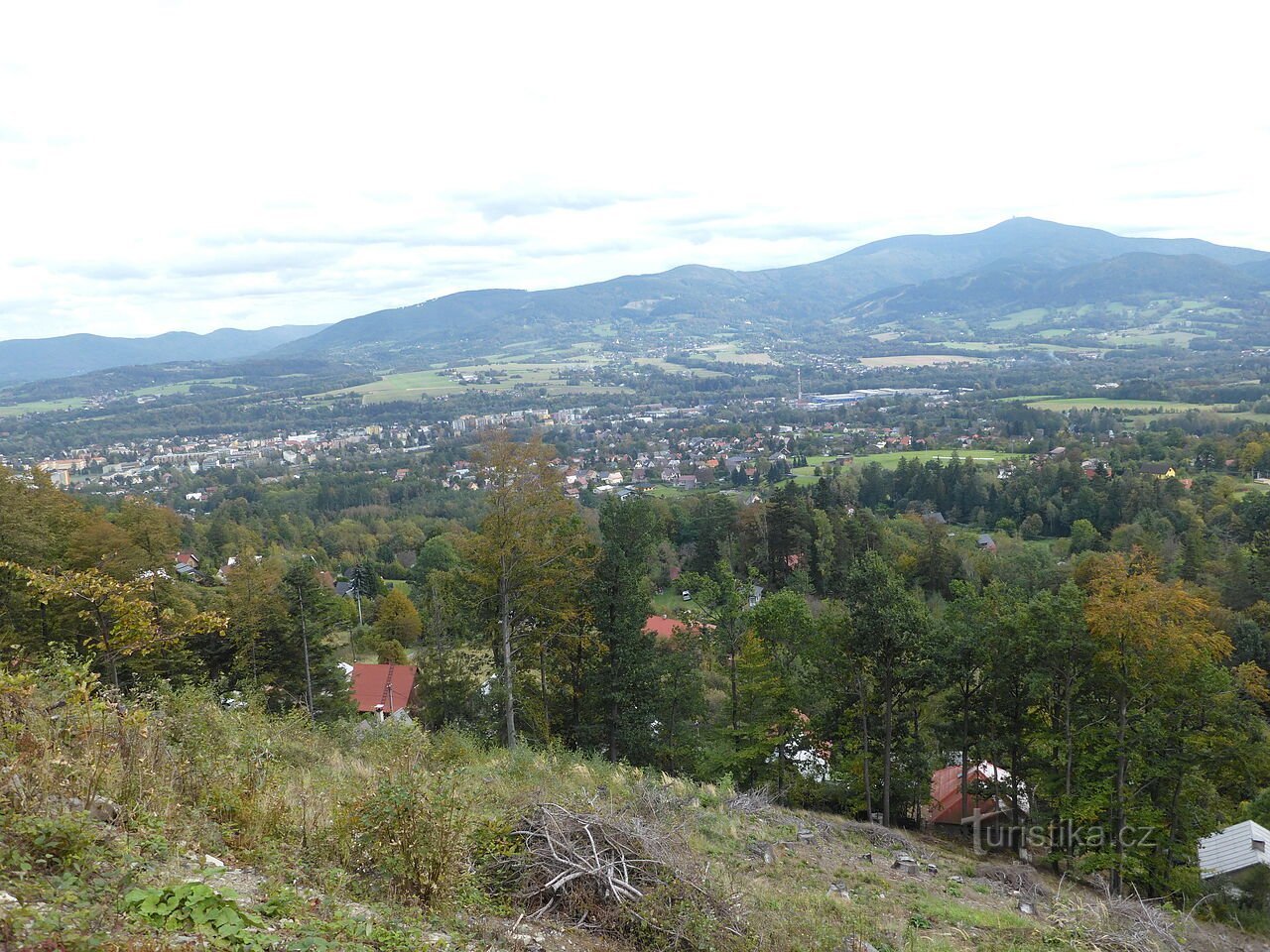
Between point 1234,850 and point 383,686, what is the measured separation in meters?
21.8

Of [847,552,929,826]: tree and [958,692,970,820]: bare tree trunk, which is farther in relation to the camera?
[958,692,970,820]: bare tree trunk

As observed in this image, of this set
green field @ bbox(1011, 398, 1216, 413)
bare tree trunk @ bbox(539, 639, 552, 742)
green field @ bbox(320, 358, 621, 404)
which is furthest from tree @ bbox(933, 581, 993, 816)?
green field @ bbox(320, 358, 621, 404)

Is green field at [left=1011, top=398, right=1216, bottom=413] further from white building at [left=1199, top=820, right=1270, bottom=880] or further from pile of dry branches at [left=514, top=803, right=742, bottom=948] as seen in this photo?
pile of dry branches at [left=514, top=803, right=742, bottom=948]

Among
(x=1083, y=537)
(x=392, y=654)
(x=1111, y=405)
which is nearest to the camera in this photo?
(x=392, y=654)

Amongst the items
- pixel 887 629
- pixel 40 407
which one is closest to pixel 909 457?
pixel 887 629

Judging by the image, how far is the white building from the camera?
1384cm

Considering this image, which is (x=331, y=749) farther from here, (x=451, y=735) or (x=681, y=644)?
(x=681, y=644)

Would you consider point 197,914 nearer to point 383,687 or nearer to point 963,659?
point 963,659

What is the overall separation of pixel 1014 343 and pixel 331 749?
685ft

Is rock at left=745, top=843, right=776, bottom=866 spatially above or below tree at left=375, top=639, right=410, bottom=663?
above

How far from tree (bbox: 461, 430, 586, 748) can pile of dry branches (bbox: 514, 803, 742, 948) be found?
282 inches

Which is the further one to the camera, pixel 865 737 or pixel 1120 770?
pixel 865 737

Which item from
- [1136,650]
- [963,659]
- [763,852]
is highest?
[1136,650]

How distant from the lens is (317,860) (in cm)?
440
